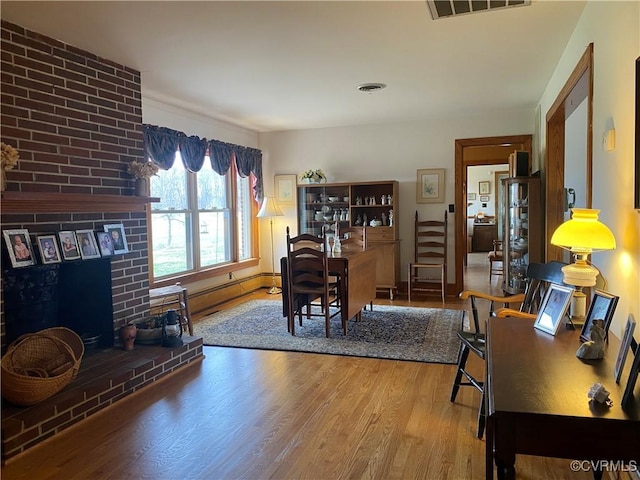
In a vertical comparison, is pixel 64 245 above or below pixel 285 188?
below

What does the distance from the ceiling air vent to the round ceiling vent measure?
1589 millimetres

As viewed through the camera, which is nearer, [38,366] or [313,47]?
[38,366]

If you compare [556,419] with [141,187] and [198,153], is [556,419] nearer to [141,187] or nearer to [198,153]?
[141,187]

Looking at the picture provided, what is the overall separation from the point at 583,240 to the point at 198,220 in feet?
15.1

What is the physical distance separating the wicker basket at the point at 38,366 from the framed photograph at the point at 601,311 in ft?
8.87

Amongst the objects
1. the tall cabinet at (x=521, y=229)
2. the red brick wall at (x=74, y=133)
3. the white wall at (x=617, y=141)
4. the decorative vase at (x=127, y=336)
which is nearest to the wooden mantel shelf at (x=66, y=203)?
the red brick wall at (x=74, y=133)

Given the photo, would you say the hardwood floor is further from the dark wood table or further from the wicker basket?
the dark wood table

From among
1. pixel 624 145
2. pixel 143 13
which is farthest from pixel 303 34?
pixel 624 145

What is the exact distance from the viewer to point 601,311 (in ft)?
6.02

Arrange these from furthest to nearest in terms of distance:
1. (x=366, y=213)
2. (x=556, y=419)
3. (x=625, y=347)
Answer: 1. (x=366, y=213)
2. (x=625, y=347)
3. (x=556, y=419)

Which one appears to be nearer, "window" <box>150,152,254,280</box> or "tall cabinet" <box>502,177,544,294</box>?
"window" <box>150,152,254,280</box>

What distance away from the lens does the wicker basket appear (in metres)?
2.45

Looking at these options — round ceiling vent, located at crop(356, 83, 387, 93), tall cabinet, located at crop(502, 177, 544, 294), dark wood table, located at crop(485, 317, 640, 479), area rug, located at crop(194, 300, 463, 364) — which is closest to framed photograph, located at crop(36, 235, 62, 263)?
area rug, located at crop(194, 300, 463, 364)

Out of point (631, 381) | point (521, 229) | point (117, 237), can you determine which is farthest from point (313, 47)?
point (521, 229)
